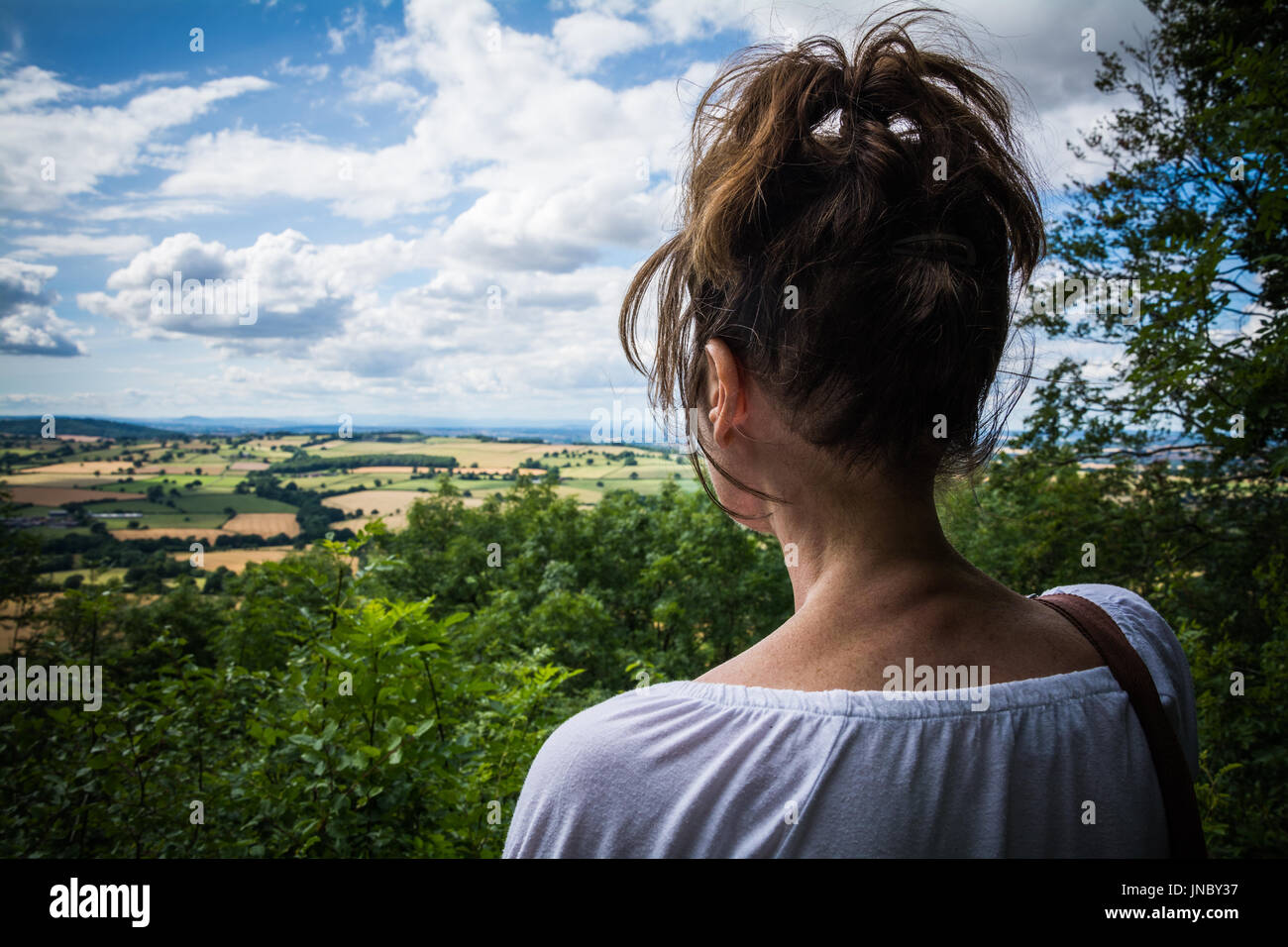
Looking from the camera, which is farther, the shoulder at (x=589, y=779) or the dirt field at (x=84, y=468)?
the dirt field at (x=84, y=468)

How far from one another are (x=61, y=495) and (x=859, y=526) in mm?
Answer: 10248

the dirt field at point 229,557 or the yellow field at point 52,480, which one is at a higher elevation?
→ the yellow field at point 52,480

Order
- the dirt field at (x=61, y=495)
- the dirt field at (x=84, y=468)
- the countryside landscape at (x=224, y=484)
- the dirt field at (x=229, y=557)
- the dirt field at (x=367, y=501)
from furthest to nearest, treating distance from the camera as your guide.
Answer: the dirt field at (x=367, y=501) → the dirt field at (x=229, y=557) → the dirt field at (x=84, y=468) → the countryside landscape at (x=224, y=484) → the dirt field at (x=61, y=495)

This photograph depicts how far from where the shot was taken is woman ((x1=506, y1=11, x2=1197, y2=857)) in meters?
0.71

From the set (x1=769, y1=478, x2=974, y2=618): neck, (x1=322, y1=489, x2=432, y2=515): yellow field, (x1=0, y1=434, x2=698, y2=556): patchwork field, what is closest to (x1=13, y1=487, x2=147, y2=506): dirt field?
(x1=0, y1=434, x2=698, y2=556): patchwork field

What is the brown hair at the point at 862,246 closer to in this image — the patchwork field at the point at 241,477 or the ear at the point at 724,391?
the ear at the point at 724,391

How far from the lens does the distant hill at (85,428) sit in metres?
6.80

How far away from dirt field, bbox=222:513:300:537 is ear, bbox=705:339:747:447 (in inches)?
487

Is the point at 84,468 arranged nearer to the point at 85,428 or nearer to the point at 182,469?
the point at 85,428

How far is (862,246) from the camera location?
867 mm

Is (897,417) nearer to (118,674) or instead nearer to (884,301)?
(884,301)

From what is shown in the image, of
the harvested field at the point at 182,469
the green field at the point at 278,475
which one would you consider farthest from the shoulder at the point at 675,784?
the harvested field at the point at 182,469
